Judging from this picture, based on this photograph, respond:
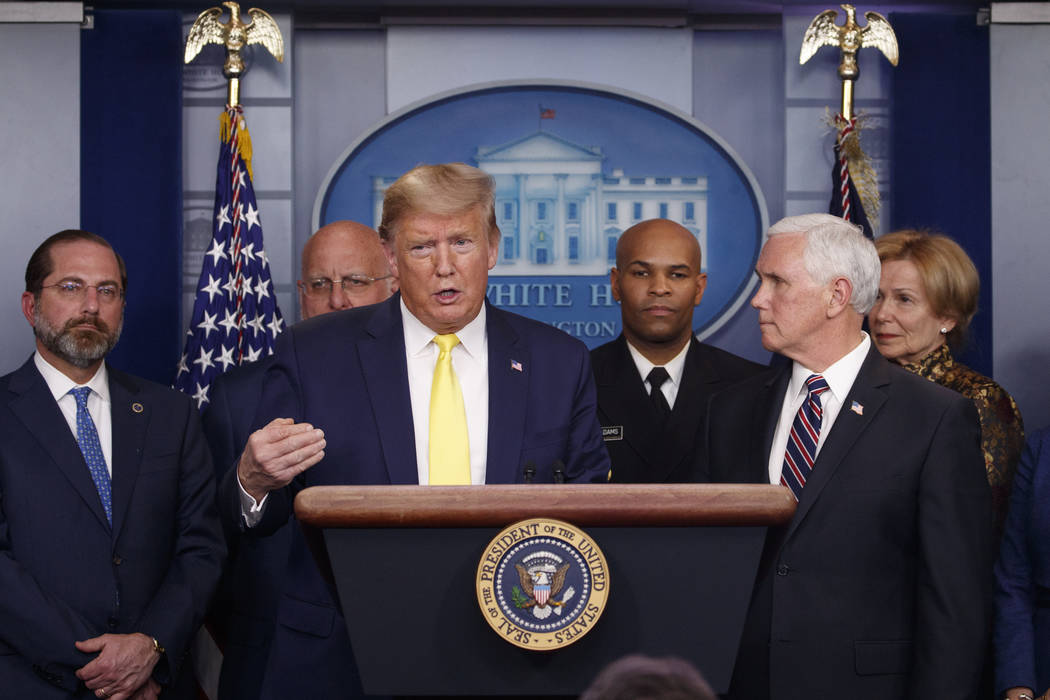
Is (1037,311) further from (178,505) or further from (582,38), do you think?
(178,505)

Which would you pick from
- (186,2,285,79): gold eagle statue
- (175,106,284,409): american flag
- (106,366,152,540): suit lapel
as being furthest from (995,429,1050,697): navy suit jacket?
(186,2,285,79): gold eagle statue

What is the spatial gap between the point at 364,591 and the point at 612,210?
3452 mm

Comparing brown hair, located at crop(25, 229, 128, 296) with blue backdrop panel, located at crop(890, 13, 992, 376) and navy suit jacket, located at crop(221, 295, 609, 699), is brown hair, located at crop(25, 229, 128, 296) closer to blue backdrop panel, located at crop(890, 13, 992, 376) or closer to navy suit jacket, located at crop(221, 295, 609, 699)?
navy suit jacket, located at crop(221, 295, 609, 699)

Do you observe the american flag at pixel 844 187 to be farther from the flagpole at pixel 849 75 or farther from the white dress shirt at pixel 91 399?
the white dress shirt at pixel 91 399

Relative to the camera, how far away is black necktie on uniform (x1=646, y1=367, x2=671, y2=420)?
3.68 metres

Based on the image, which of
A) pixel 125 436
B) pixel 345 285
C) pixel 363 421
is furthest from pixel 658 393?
pixel 363 421

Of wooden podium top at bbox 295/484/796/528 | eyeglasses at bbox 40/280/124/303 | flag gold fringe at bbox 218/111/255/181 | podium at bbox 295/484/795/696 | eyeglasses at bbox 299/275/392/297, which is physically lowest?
podium at bbox 295/484/795/696

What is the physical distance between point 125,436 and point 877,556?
1938 mm

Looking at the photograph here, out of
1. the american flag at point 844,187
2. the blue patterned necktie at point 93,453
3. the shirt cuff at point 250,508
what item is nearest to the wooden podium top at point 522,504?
the shirt cuff at point 250,508

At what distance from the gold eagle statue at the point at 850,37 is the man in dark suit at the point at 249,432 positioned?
→ 6.48 ft

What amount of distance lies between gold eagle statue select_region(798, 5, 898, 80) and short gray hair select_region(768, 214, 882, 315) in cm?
211

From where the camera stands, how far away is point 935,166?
15.0 feet

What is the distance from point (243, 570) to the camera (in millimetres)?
3283

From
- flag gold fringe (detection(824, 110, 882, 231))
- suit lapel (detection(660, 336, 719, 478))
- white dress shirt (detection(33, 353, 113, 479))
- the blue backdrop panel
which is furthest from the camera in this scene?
the blue backdrop panel
